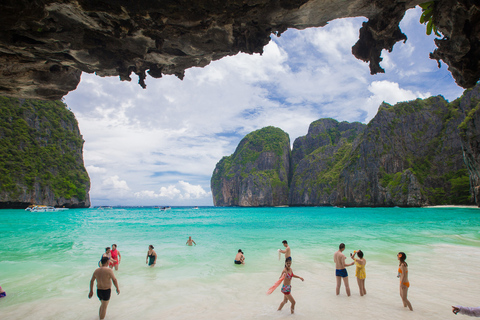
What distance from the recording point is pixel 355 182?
340 ft

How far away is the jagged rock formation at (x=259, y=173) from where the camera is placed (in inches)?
6511

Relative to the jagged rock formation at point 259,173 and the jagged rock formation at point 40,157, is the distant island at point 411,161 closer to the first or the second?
the jagged rock formation at point 259,173

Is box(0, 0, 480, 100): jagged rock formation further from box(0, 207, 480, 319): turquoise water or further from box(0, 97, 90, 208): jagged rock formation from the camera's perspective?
box(0, 97, 90, 208): jagged rock formation

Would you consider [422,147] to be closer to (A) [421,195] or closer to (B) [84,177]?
(A) [421,195]

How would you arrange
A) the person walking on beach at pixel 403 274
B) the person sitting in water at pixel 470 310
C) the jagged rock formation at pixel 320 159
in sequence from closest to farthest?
the person sitting in water at pixel 470 310 < the person walking on beach at pixel 403 274 < the jagged rock formation at pixel 320 159

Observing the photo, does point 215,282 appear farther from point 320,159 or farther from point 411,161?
point 320,159

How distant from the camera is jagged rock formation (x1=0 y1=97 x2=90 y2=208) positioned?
212 ft

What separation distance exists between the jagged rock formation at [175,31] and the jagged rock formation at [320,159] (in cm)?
13712

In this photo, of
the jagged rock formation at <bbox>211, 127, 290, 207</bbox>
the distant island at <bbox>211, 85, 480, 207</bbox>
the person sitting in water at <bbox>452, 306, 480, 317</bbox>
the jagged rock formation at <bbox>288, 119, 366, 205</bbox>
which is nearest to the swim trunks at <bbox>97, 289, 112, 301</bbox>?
the person sitting in water at <bbox>452, 306, 480, 317</bbox>

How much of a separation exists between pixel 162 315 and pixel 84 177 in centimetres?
9606

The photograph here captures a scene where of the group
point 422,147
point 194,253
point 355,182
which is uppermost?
point 422,147

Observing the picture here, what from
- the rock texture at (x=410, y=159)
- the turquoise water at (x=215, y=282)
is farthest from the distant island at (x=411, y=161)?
the turquoise water at (x=215, y=282)

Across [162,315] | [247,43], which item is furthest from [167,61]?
[162,315]

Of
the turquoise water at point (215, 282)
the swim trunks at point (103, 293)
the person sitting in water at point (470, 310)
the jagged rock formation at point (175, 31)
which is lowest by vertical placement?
the turquoise water at point (215, 282)
